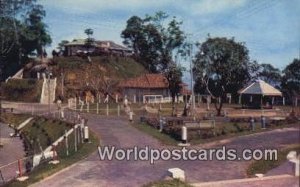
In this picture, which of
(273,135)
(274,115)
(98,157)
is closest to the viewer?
(98,157)

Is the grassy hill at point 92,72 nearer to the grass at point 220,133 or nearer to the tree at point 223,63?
the tree at point 223,63

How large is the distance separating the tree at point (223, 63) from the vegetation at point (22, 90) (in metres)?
36.4

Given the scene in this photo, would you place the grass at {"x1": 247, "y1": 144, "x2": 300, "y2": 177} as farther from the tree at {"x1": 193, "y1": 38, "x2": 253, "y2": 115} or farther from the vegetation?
the vegetation

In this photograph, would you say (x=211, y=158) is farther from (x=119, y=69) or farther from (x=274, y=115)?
(x=119, y=69)

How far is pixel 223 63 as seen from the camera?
18484 mm

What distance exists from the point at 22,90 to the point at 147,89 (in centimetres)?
2413

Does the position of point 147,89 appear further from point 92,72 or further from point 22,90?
point 22,90

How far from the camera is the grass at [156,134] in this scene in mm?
25969

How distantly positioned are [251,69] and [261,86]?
5.06 m

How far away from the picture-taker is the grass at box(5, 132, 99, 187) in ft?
60.7

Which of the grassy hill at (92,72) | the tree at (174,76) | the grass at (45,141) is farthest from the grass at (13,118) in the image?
the tree at (174,76)

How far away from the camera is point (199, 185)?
45.5 feet

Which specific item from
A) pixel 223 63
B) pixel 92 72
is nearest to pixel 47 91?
pixel 92 72

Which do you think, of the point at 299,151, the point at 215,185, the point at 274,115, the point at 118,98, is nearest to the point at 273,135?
the point at 274,115
